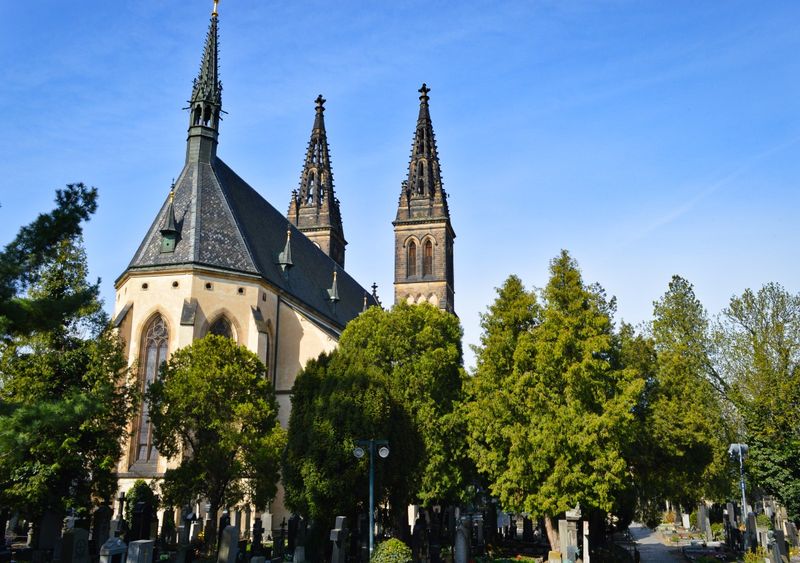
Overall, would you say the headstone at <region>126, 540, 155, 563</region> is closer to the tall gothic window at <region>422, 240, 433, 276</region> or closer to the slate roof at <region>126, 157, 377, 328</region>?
the slate roof at <region>126, 157, 377, 328</region>

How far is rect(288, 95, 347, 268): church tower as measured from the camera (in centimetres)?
6078

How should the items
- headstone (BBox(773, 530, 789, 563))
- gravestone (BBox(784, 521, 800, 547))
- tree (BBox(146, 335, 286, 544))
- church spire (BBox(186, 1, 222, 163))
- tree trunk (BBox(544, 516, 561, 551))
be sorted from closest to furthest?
headstone (BBox(773, 530, 789, 563)) → tree trunk (BBox(544, 516, 561, 551)) → tree (BBox(146, 335, 286, 544)) → gravestone (BBox(784, 521, 800, 547)) → church spire (BBox(186, 1, 222, 163))

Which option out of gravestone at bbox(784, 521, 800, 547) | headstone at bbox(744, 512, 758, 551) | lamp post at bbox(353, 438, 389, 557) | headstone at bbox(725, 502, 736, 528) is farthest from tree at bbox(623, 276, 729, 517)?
lamp post at bbox(353, 438, 389, 557)

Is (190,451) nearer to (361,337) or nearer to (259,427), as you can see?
(259,427)

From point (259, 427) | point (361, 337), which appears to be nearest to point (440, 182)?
point (361, 337)

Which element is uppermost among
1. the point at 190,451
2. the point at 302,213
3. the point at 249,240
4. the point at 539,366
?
the point at 302,213

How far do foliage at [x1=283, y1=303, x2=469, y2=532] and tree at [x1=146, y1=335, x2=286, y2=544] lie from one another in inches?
74.4

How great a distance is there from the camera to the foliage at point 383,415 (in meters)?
21.5

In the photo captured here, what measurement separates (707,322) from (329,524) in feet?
96.2

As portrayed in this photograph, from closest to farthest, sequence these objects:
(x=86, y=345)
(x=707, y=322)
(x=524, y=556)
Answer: (x=86, y=345)
(x=524, y=556)
(x=707, y=322)

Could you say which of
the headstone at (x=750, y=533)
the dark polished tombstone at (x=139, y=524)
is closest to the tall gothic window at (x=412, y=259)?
the headstone at (x=750, y=533)

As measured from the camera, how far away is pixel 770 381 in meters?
29.9

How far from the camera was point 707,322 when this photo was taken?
42000mm

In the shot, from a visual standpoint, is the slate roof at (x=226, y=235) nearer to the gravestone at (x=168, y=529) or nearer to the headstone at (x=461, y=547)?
the gravestone at (x=168, y=529)
